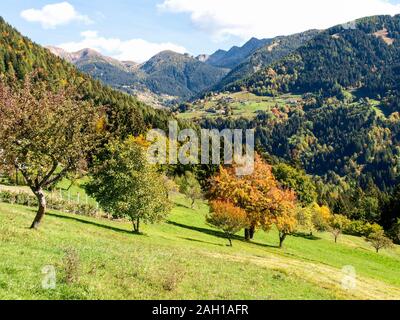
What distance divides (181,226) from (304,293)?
49.7 m

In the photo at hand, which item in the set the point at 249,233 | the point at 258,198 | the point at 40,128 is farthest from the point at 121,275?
the point at 249,233

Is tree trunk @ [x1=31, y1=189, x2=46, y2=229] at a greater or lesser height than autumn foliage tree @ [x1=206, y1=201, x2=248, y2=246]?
greater

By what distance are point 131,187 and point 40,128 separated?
2663 centimetres

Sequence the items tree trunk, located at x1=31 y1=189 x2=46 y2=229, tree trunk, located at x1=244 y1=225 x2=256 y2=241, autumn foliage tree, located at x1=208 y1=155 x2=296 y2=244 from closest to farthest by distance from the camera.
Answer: tree trunk, located at x1=31 y1=189 x2=46 y2=229 < autumn foliage tree, located at x1=208 y1=155 x2=296 y2=244 < tree trunk, located at x1=244 y1=225 x2=256 y2=241

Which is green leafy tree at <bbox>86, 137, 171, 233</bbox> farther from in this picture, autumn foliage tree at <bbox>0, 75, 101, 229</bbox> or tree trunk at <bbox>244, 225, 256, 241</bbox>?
tree trunk at <bbox>244, 225, 256, 241</bbox>

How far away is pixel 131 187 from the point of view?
196ft

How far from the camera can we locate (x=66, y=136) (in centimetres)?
3569

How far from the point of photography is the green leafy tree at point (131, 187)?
58812 millimetres

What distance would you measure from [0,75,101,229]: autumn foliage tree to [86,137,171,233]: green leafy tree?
73.6ft

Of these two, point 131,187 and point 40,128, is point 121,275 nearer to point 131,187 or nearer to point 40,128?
point 40,128

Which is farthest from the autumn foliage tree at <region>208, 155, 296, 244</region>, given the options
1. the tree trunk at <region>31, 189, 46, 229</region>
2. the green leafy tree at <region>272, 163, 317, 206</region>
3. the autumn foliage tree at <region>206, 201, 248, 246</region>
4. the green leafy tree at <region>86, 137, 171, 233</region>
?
the green leafy tree at <region>272, 163, 317, 206</region>

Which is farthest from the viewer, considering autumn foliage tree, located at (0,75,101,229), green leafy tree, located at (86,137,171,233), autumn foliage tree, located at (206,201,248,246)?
autumn foliage tree, located at (206,201,248,246)

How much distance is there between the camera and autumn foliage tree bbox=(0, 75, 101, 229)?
110 feet

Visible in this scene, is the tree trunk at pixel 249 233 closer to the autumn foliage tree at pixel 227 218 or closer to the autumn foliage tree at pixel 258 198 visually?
the autumn foliage tree at pixel 258 198
